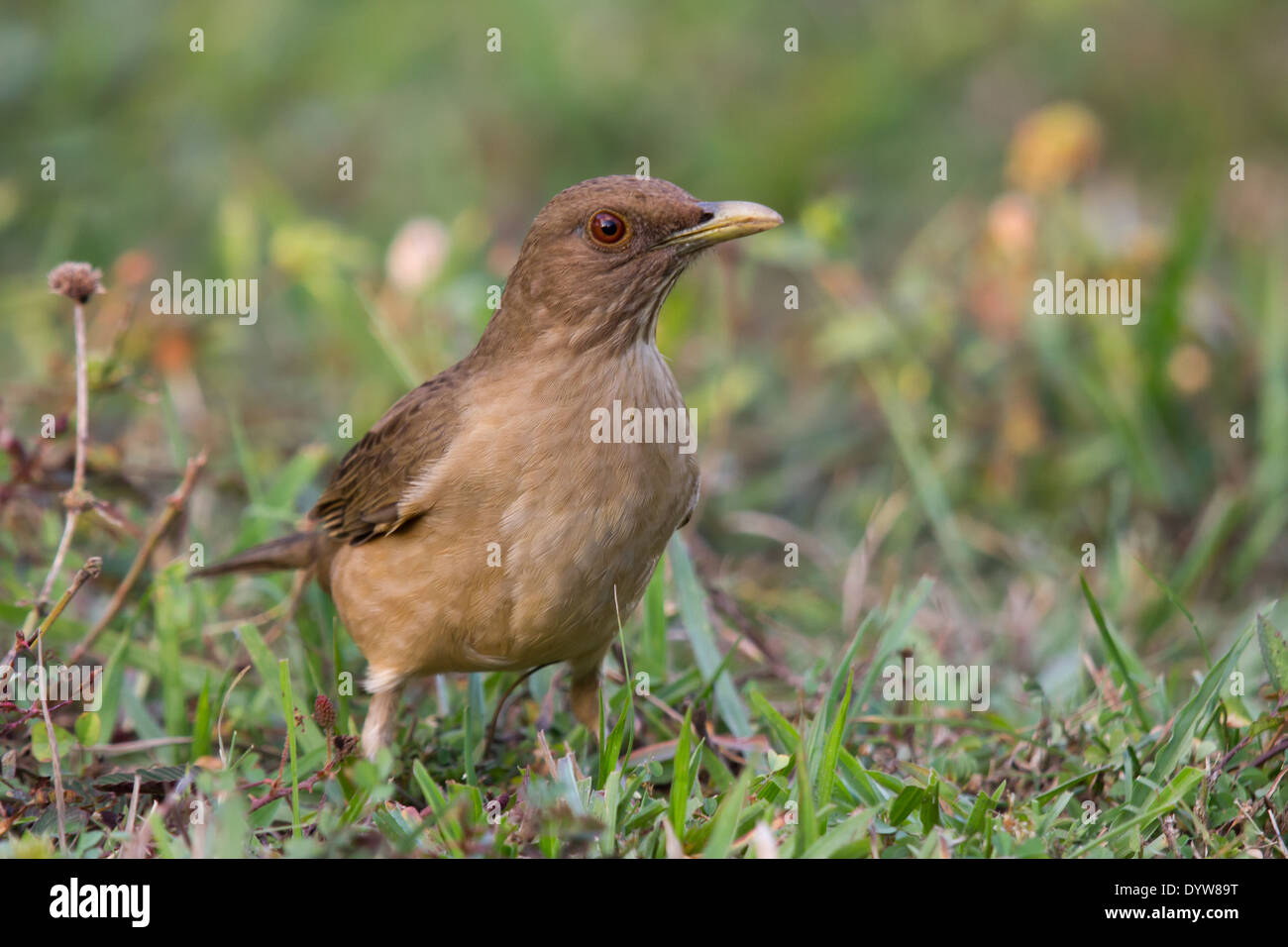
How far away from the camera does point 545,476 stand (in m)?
4.48

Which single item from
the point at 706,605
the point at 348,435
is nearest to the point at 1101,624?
the point at 706,605

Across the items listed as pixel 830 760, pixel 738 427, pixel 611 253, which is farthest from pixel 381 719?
pixel 738 427

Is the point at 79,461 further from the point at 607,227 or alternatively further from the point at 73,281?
the point at 607,227

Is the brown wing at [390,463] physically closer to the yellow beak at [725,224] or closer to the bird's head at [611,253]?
the bird's head at [611,253]

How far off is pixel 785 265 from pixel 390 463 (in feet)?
14.7

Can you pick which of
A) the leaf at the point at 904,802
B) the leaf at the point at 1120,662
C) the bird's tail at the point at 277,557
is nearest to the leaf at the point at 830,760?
the leaf at the point at 904,802

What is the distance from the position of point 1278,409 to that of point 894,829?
12.1ft

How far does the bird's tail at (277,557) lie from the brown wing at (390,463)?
0.10m

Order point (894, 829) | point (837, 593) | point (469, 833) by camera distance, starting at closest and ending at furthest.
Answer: point (469, 833)
point (894, 829)
point (837, 593)

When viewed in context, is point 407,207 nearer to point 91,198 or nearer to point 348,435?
point 91,198

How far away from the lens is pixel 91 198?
30.9 feet

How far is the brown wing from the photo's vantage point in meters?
4.80

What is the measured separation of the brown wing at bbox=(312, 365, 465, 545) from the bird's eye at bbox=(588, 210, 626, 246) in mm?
668

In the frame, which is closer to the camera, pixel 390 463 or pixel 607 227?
pixel 607 227
